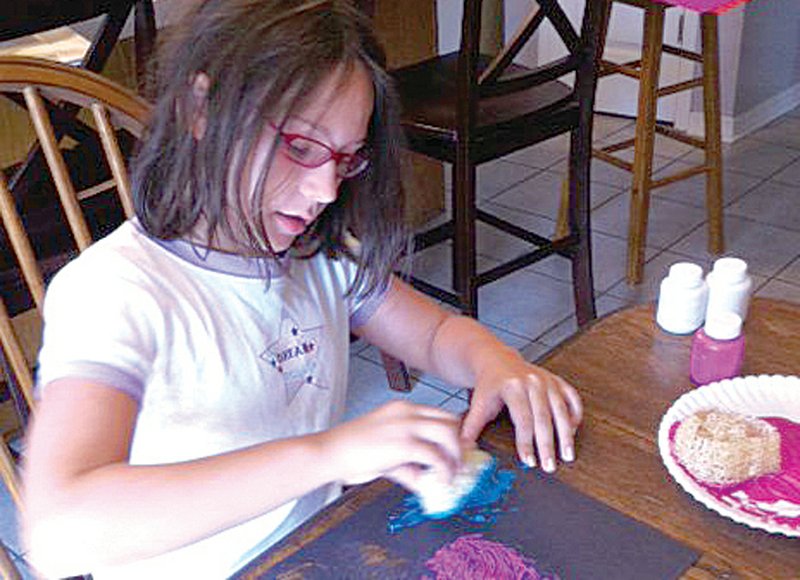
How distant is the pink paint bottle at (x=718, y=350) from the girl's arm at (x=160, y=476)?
32 centimetres

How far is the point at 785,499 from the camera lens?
85 cm

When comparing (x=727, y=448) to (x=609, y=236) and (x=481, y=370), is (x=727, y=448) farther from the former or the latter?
(x=609, y=236)

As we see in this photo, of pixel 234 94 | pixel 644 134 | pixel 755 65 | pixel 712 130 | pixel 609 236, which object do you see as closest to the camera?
pixel 234 94

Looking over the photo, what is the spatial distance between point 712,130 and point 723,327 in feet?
5.99

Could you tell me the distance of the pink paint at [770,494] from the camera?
83cm

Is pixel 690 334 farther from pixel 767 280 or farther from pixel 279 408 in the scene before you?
pixel 767 280

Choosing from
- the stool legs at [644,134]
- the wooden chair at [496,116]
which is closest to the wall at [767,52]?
the stool legs at [644,134]

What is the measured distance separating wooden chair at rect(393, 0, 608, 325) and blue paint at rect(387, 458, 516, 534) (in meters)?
1.14

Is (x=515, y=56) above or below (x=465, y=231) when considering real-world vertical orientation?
above

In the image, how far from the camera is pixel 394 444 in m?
0.77

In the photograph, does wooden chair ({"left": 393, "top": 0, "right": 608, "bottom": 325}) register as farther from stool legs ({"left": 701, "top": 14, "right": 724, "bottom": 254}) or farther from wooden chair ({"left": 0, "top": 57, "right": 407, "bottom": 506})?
wooden chair ({"left": 0, "top": 57, "right": 407, "bottom": 506})

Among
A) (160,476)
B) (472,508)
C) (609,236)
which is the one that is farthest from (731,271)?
(609,236)

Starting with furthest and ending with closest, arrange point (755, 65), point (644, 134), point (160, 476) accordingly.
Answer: point (755, 65) → point (644, 134) → point (160, 476)

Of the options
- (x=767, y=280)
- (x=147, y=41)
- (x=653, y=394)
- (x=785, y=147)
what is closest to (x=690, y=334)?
(x=653, y=394)
